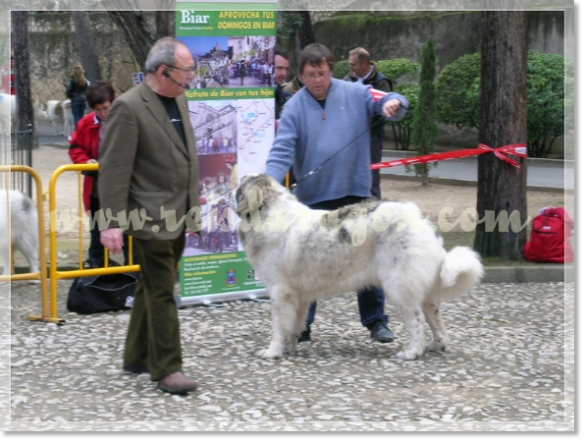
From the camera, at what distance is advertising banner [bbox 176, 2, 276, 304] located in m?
8.02

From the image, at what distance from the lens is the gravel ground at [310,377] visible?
521 centimetres

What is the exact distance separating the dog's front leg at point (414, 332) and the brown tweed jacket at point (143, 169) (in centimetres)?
188

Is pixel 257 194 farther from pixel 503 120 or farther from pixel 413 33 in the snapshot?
pixel 413 33

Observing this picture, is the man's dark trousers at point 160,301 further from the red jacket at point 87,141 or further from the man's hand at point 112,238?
the red jacket at point 87,141

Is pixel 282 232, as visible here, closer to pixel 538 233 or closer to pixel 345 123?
pixel 345 123

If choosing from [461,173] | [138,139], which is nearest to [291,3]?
[461,173]

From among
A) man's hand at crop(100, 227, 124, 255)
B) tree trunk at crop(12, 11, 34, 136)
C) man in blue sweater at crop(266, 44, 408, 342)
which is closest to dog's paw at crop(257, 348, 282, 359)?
man in blue sweater at crop(266, 44, 408, 342)

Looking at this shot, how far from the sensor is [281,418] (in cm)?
522

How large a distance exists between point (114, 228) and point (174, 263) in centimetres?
50

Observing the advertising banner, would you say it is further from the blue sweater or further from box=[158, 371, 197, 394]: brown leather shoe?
box=[158, 371, 197, 394]: brown leather shoe

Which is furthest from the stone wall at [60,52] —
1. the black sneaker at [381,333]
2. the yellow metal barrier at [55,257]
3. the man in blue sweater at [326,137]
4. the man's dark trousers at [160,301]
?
the man's dark trousers at [160,301]

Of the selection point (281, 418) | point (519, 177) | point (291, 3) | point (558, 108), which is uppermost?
point (291, 3)

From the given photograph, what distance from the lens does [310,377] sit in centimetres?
607

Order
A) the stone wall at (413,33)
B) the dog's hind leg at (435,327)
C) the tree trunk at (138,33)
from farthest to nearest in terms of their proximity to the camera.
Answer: the stone wall at (413,33)
the tree trunk at (138,33)
the dog's hind leg at (435,327)
